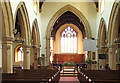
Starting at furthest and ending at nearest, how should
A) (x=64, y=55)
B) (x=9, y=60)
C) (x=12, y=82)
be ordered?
(x=64, y=55)
(x=9, y=60)
(x=12, y=82)

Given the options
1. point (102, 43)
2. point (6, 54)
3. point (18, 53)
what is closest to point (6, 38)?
point (6, 54)

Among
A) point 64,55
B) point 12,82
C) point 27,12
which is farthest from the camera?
point 64,55

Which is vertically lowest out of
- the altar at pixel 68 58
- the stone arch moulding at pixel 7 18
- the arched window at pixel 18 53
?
the altar at pixel 68 58

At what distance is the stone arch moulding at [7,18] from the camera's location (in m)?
8.91

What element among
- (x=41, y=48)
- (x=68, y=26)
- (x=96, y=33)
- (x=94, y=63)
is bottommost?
(x=94, y=63)

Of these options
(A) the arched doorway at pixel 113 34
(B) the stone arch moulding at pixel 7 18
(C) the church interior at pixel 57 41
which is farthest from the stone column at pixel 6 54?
(A) the arched doorway at pixel 113 34

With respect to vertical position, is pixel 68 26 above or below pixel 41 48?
above

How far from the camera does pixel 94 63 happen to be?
58.1ft

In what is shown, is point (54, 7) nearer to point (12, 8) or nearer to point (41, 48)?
point (41, 48)

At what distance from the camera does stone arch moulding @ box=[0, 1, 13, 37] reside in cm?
891

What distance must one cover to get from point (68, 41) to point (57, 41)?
1.88m

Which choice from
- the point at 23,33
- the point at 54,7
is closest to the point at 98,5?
the point at 54,7

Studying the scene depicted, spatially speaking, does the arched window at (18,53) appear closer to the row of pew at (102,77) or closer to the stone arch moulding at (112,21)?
the stone arch moulding at (112,21)

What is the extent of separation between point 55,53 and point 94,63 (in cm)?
1480
